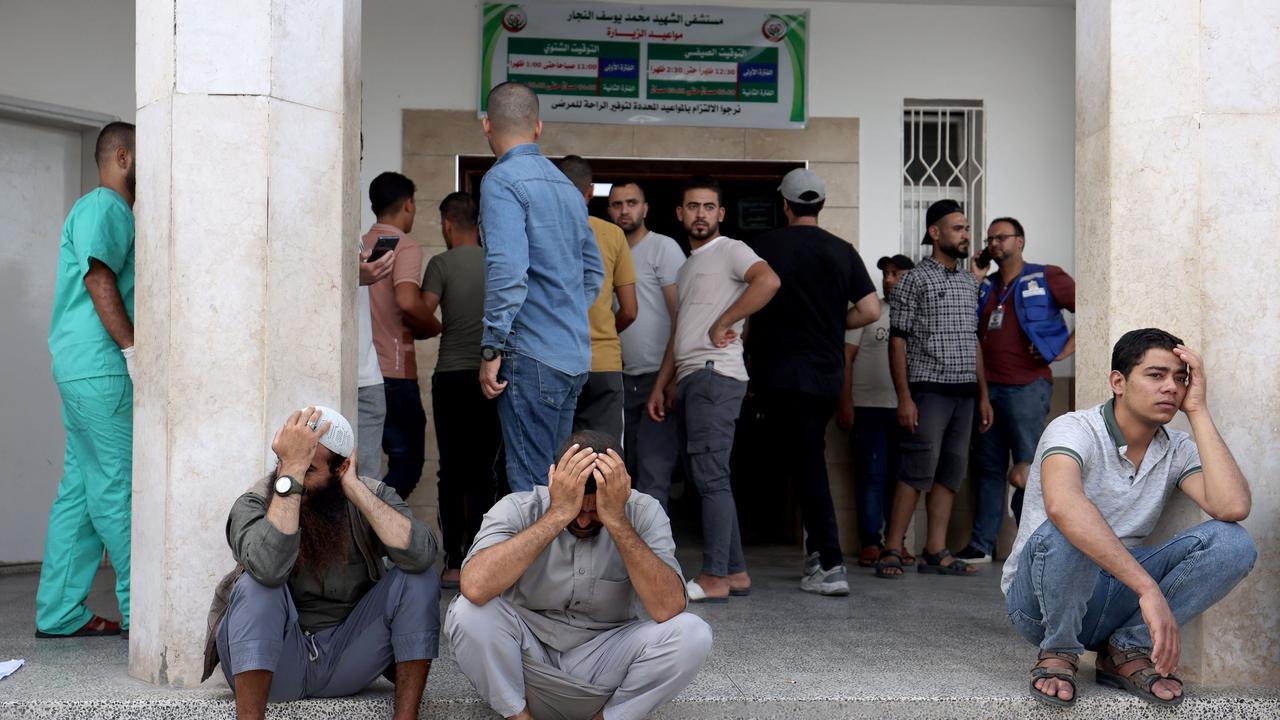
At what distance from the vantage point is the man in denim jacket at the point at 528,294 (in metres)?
4.39

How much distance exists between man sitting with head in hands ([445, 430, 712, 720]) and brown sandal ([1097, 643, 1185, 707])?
4.58 ft

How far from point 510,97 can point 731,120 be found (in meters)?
3.30

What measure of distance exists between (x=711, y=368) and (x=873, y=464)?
6.30 ft

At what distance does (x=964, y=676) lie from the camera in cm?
420

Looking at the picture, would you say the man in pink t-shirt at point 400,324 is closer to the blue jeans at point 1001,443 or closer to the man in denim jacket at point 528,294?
the man in denim jacket at point 528,294

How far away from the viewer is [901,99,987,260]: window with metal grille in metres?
7.88

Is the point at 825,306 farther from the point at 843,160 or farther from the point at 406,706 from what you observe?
the point at 406,706

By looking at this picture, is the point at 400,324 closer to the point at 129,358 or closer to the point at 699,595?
the point at 129,358

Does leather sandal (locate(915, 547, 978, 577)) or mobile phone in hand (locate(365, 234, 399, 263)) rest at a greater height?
mobile phone in hand (locate(365, 234, 399, 263))

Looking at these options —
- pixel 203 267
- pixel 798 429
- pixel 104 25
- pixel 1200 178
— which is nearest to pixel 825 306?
pixel 798 429

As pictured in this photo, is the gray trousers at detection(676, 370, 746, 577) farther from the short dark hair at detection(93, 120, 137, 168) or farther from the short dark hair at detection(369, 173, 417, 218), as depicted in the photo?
the short dark hair at detection(93, 120, 137, 168)

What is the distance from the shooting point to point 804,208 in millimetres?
6027

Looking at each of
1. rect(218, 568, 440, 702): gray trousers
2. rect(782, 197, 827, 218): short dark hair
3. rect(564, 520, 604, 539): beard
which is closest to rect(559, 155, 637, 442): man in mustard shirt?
rect(782, 197, 827, 218): short dark hair

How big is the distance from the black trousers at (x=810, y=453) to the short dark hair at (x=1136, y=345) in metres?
1.87
